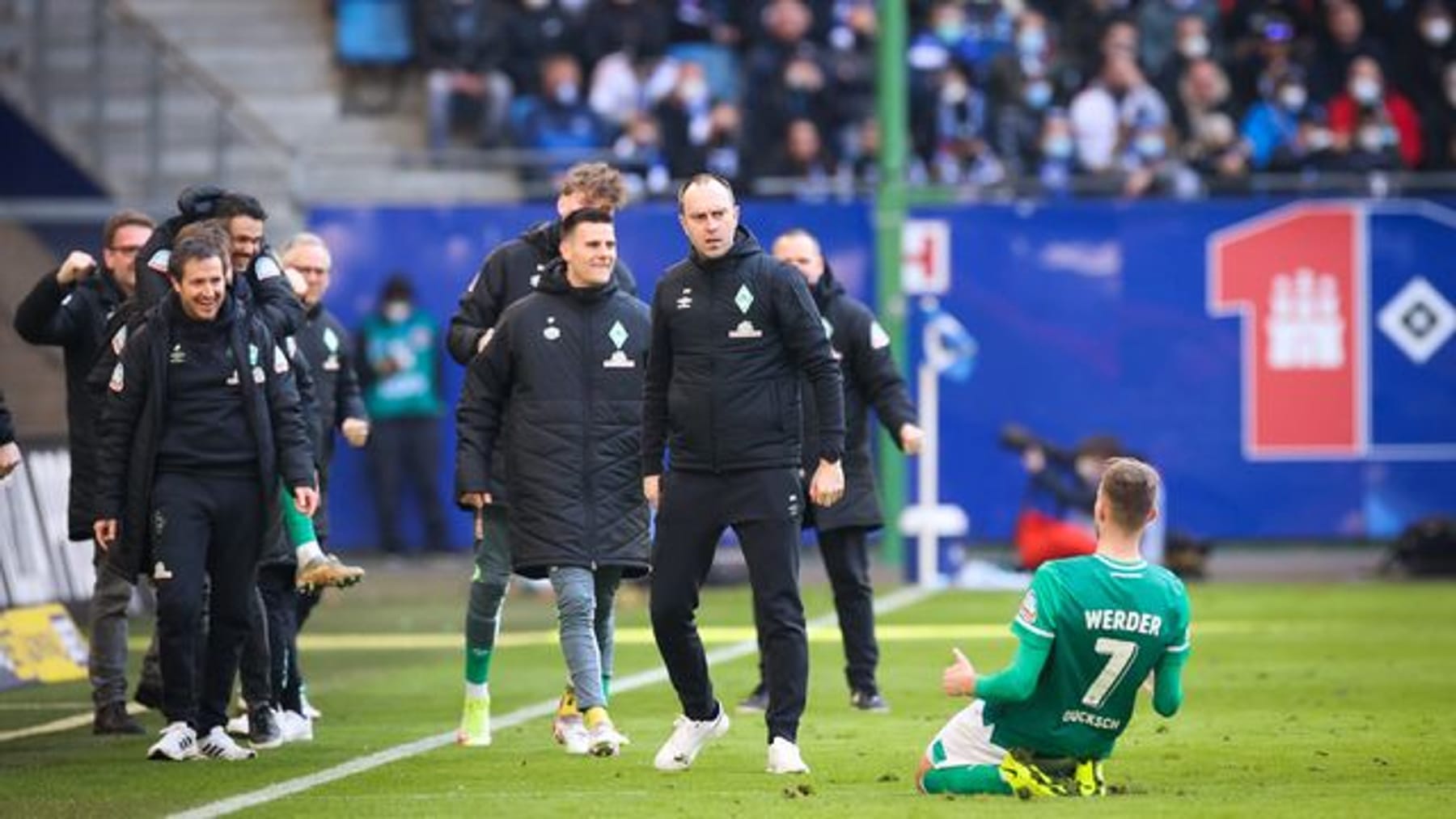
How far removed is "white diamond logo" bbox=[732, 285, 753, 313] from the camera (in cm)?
1218

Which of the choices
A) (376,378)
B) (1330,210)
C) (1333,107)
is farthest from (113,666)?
(1333,107)

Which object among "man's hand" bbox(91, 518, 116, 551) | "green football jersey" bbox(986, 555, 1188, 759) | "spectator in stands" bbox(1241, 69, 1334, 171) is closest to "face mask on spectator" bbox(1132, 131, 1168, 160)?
"spectator in stands" bbox(1241, 69, 1334, 171)

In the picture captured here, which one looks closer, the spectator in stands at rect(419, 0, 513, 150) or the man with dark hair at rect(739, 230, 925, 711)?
the man with dark hair at rect(739, 230, 925, 711)

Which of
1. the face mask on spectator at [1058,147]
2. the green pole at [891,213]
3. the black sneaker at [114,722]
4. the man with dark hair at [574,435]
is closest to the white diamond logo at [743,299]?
the man with dark hair at [574,435]

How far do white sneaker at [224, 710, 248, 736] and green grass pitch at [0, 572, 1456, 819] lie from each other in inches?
15.1

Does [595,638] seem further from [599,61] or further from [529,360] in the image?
[599,61]

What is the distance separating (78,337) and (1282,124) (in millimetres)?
17094

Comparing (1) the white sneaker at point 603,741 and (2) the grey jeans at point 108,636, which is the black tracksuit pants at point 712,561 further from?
(2) the grey jeans at point 108,636

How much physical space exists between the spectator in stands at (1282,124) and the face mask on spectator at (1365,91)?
38 cm

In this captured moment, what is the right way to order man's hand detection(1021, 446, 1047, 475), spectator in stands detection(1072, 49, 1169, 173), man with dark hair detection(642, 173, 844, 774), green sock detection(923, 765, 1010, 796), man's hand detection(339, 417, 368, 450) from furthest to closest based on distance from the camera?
spectator in stands detection(1072, 49, 1169, 173), man's hand detection(1021, 446, 1047, 475), man's hand detection(339, 417, 368, 450), man with dark hair detection(642, 173, 844, 774), green sock detection(923, 765, 1010, 796)

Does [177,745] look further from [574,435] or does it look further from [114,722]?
[574,435]

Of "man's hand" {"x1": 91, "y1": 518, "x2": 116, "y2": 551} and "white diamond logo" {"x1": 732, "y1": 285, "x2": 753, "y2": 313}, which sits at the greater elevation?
"white diamond logo" {"x1": 732, "y1": 285, "x2": 753, "y2": 313}

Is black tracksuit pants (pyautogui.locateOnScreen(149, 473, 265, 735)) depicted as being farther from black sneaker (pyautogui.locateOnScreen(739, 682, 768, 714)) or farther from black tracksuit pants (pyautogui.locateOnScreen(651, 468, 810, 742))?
black sneaker (pyautogui.locateOnScreen(739, 682, 768, 714))

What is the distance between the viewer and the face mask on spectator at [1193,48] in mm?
30141
